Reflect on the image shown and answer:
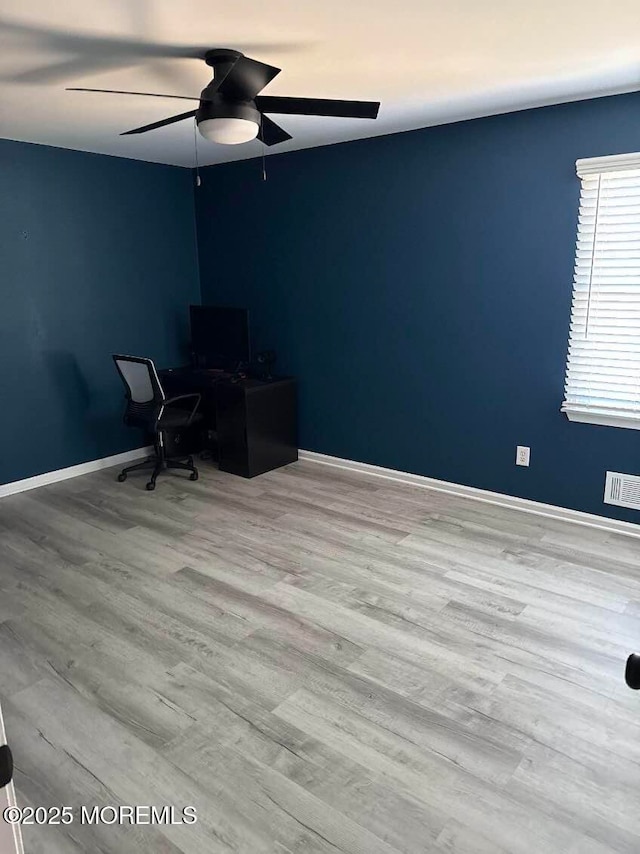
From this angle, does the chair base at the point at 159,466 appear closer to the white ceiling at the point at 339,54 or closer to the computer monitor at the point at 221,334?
the computer monitor at the point at 221,334

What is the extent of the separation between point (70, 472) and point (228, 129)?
3.08m

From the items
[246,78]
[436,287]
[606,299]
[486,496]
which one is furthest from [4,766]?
[436,287]

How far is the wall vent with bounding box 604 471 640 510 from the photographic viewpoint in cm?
335

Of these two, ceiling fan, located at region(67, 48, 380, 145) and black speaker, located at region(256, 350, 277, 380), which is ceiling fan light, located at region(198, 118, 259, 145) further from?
black speaker, located at region(256, 350, 277, 380)

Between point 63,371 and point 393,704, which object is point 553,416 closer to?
point 393,704

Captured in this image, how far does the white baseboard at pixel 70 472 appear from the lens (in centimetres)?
424

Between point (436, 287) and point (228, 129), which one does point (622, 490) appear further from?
point (228, 129)

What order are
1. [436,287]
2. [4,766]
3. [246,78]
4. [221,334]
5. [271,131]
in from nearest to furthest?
[4,766]
[246,78]
[271,131]
[436,287]
[221,334]

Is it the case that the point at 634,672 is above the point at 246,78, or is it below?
below

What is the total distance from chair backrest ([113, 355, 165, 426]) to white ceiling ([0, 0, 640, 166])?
1.46 meters

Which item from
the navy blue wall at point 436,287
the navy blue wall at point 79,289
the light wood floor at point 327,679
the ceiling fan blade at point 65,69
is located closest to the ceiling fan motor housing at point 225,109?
the ceiling fan blade at point 65,69

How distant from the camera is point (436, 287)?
3912mm

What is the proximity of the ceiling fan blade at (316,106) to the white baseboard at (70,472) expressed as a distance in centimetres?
311

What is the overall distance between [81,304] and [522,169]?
319 centimetres
